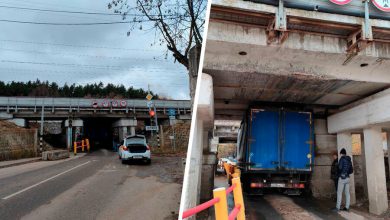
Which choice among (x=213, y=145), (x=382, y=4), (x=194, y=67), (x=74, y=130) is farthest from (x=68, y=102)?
(x=382, y=4)

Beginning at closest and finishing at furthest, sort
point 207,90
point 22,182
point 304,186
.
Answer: point 207,90 → point 304,186 → point 22,182

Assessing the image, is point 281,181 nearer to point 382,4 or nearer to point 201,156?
point 201,156

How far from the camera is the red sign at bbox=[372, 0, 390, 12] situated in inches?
321

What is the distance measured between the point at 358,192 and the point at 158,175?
751cm

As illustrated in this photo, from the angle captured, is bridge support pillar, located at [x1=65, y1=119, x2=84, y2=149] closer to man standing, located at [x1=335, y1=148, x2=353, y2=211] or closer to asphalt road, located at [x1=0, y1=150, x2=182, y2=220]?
asphalt road, located at [x1=0, y1=150, x2=182, y2=220]

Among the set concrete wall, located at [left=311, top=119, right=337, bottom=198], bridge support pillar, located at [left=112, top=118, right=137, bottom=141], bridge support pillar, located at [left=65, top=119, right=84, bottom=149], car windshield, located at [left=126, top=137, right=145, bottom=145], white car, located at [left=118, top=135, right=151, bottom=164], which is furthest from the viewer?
bridge support pillar, located at [left=112, top=118, right=137, bottom=141]

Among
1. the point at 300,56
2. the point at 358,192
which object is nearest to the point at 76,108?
the point at 358,192

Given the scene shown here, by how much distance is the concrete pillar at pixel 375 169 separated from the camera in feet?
35.8

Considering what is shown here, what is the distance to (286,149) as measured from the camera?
12.1 meters

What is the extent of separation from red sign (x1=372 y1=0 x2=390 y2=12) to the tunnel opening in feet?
145

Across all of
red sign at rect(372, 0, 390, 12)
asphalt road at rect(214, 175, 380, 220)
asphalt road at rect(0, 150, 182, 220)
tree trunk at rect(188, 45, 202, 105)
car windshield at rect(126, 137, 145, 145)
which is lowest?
asphalt road at rect(214, 175, 380, 220)

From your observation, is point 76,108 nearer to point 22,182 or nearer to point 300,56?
point 22,182

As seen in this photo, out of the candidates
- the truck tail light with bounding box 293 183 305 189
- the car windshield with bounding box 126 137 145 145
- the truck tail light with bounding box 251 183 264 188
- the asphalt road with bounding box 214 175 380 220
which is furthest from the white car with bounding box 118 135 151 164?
the truck tail light with bounding box 293 183 305 189

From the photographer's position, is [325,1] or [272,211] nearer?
[325,1]
